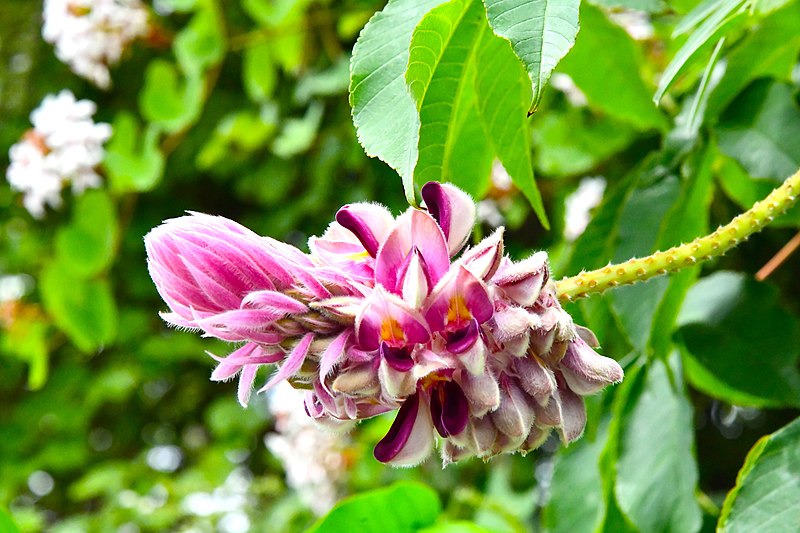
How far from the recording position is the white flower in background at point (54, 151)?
6.65 feet

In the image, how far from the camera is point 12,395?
2963 millimetres

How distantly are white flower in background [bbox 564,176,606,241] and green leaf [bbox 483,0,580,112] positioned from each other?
3.86 ft

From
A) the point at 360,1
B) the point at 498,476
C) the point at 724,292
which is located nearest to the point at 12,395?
the point at 498,476

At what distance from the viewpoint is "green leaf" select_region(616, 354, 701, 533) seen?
0.88m

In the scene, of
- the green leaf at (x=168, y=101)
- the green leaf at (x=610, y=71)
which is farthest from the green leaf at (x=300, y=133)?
the green leaf at (x=610, y=71)

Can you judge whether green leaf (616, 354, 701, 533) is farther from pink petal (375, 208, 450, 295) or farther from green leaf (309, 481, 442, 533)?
pink petal (375, 208, 450, 295)

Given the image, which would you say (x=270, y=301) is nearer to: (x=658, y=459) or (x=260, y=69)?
(x=658, y=459)

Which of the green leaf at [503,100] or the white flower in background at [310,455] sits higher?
the green leaf at [503,100]

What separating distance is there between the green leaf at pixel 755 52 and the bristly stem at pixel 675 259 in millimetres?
368

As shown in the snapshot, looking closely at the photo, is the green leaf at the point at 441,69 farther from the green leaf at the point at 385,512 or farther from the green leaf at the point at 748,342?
the green leaf at the point at 748,342

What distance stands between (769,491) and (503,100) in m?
0.38

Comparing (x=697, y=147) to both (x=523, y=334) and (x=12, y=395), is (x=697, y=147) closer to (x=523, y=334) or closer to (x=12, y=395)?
(x=523, y=334)

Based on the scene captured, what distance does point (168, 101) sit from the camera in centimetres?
214

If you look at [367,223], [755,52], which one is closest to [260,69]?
[755,52]
